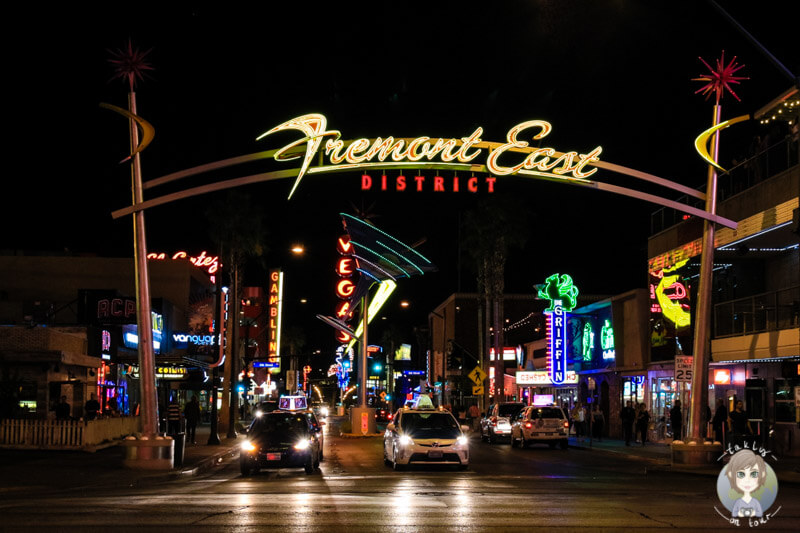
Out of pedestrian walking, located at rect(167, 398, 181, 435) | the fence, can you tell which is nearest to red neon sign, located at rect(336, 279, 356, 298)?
pedestrian walking, located at rect(167, 398, 181, 435)

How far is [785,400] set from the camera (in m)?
30.8

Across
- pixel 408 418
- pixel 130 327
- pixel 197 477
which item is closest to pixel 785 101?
pixel 408 418

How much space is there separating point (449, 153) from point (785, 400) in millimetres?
14042

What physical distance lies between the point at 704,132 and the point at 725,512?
12633 mm

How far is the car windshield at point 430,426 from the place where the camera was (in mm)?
24328

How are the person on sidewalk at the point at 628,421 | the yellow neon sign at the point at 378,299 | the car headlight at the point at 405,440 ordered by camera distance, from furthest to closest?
1. the yellow neon sign at the point at 378,299
2. the person on sidewalk at the point at 628,421
3. the car headlight at the point at 405,440

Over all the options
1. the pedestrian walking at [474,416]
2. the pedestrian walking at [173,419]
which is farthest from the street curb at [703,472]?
the pedestrian walking at [474,416]

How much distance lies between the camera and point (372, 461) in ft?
Result: 93.7

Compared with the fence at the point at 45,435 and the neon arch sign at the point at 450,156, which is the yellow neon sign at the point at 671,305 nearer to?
the neon arch sign at the point at 450,156

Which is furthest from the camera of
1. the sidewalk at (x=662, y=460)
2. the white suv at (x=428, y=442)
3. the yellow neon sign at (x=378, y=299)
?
the yellow neon sign at (x=378, y=299)

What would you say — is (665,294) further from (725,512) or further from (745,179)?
(725,512)

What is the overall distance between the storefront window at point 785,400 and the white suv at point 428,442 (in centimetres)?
1155

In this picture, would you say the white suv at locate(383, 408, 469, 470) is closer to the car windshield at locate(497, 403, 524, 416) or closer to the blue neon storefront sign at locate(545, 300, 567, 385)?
the car windshield at locate(497, 403, 524, 416)

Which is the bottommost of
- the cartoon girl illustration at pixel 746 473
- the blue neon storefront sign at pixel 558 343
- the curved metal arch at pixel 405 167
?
the cartoon girl illustration at pixel 746 473
